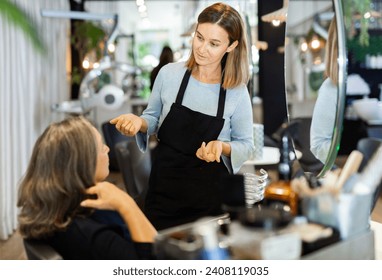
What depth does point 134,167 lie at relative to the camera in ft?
3.73

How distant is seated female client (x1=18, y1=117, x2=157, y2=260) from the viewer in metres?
0.89

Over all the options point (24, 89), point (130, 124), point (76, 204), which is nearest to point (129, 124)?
point (130, 124)

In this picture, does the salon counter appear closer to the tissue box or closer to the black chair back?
the tissue box

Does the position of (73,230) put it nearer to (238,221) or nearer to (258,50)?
(238,221)

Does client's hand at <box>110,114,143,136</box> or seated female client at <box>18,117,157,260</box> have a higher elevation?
client's hand at <box>110,114,143,136</box>

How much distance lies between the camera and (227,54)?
1024 mm

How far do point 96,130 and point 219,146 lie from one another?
0.28 metres

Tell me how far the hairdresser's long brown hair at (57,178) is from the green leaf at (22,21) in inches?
14.0

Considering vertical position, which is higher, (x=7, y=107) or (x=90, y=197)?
(x=7, y=107)

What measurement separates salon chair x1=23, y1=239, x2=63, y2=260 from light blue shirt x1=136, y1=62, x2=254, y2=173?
30 cm

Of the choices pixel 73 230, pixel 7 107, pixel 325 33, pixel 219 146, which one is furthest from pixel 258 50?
pixel 7 107

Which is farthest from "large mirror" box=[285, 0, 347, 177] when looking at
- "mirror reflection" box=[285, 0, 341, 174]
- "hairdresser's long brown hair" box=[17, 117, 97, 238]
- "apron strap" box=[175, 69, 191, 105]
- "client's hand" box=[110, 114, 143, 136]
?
"hairdresser's long brown hair" box=[17, 117, 97, 238]

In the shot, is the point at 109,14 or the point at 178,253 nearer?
the point at 178,253
